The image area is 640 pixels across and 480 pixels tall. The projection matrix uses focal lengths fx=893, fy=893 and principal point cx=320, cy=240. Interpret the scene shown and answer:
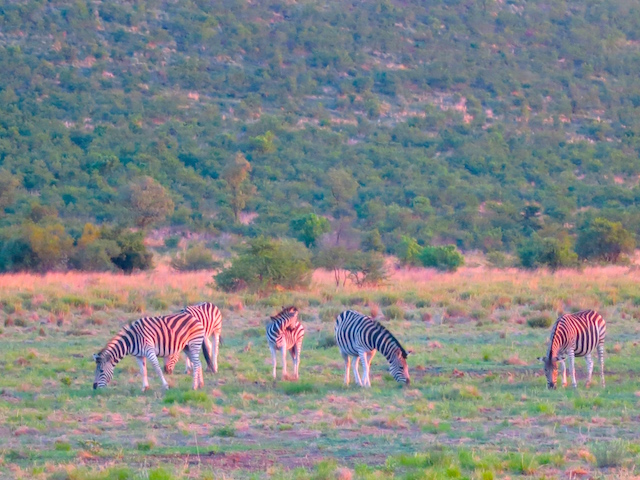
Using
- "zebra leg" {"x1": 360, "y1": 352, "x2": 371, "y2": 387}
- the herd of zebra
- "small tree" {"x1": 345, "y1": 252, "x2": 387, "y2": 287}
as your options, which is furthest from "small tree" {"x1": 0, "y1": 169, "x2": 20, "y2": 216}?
"zebra leg" {"x1": 360, "y1": 352, "x2": 371, "y2": 387}

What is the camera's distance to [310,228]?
4394 centimetres

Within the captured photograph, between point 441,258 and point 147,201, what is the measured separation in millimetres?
17770

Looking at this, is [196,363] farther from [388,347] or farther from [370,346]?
[388,347]

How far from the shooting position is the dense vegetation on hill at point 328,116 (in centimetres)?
5166

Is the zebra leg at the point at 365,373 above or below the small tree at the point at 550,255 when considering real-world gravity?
below

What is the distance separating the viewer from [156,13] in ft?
243

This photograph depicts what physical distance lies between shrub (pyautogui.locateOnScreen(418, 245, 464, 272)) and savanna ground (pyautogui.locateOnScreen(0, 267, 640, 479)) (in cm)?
1285

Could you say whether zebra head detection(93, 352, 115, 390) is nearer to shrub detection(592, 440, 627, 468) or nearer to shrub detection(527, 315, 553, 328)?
shrub detection(592, 440, 627, 468)

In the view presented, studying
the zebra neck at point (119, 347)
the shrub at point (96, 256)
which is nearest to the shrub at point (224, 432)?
the zebra neck at point (119, 347)

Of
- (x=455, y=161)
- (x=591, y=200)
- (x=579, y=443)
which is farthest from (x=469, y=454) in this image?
Result: (x=455, y=161)

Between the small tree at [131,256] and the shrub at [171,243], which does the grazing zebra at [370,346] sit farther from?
the shrub at [171,243]

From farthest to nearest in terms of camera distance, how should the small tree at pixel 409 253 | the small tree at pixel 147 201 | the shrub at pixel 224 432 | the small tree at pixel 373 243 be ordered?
the small tree at pixel 147 201, the small tree at pixel 373 243, the small tree at pixel 409 253, the shrub at pixel 224 432

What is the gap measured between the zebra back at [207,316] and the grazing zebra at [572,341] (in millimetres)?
5393

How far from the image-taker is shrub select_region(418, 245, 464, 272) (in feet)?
119
